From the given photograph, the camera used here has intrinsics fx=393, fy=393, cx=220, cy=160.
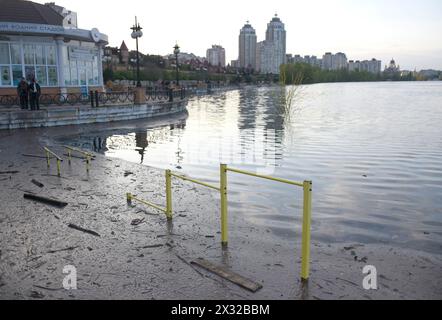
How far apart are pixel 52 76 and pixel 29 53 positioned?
1.89 metres

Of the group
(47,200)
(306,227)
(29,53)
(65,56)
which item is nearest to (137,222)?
(47,200)

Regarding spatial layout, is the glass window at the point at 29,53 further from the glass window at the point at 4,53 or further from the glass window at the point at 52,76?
the glass window at the point at 52,76

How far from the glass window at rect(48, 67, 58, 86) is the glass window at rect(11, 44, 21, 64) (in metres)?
1.87

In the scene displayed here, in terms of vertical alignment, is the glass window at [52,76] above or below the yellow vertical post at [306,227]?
above

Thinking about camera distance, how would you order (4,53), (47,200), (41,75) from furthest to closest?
(41,75) < (4,53) < (47,200)

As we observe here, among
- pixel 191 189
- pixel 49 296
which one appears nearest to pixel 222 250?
pixel 49 296

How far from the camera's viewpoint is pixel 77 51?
2669 cm

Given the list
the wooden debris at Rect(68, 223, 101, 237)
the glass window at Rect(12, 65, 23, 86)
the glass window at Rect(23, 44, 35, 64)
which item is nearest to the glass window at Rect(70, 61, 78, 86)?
the glass window at Rect(23, 44, 35, 64)

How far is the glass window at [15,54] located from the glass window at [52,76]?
187cm

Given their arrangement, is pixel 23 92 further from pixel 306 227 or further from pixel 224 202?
pixel 306 227

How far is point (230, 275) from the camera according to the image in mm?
4582

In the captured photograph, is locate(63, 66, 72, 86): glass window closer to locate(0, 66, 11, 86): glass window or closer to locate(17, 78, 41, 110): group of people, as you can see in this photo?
locate(0, 66, 11, 86): glass window

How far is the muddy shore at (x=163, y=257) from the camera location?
432 centimetres

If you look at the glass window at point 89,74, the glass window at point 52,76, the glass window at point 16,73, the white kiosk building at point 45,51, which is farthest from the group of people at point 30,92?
the glass window at point 89,74
